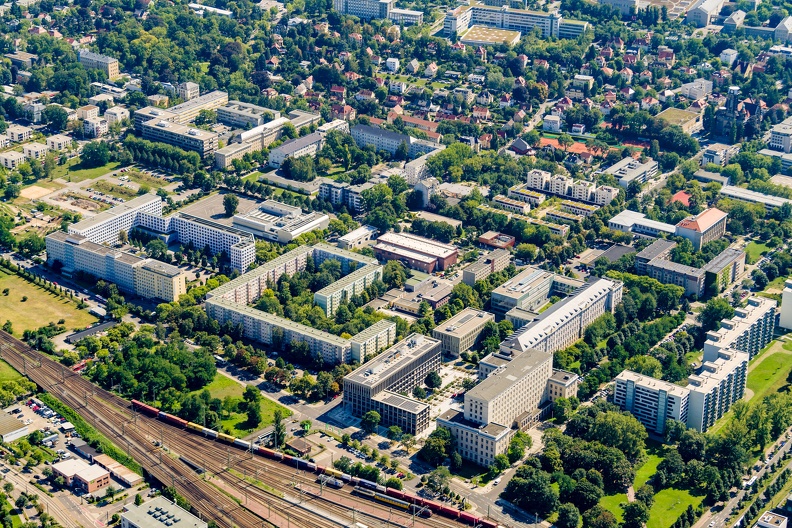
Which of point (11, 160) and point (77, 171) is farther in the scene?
point (77, 171)

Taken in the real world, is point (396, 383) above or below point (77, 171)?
below

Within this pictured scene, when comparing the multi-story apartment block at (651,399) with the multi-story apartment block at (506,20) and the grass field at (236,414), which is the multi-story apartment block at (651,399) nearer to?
the grass field at (236,414)

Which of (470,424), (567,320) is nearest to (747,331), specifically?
(567,320)

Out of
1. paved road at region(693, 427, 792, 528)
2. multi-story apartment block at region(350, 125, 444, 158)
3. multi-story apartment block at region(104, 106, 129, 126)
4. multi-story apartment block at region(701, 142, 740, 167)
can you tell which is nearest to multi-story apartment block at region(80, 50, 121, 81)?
multi-story apartment block at region(104, 106, 129, 126)

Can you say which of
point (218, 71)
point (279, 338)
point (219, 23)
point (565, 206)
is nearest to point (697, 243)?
point (565, 206)

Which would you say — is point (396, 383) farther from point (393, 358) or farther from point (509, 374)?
point (509, 374)
